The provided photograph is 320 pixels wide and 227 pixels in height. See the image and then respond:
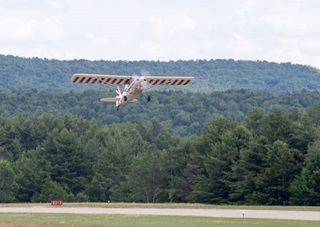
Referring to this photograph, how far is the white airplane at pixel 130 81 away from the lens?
62406 millimetres

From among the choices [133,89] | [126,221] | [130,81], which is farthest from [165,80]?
[126,221]

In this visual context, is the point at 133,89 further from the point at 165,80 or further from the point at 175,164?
the point at 175,164

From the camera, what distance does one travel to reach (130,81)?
210 feet

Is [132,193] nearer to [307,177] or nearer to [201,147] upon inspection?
[201,147]

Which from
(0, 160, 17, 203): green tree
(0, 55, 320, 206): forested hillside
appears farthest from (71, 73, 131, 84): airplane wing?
(0, 160, 17, 203): green tree

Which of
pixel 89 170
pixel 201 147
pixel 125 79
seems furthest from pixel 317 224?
pixel 89 170

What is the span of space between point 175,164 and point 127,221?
203 ft

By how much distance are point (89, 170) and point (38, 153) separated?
697 cm

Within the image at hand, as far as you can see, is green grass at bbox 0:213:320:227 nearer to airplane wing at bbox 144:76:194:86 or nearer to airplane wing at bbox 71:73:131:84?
→ airplane wing at bbox 144:76:194:86

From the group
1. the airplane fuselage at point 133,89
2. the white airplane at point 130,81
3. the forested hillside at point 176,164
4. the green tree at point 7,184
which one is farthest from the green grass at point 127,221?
the green tree at point 7,184

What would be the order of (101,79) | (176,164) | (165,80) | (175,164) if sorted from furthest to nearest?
(175,164)
(176,164)
(101,79)
(165,80)

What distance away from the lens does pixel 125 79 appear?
217ft

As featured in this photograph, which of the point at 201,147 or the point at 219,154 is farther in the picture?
the point at 201,147

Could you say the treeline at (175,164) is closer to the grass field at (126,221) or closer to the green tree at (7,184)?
the green tree at (7,184)
